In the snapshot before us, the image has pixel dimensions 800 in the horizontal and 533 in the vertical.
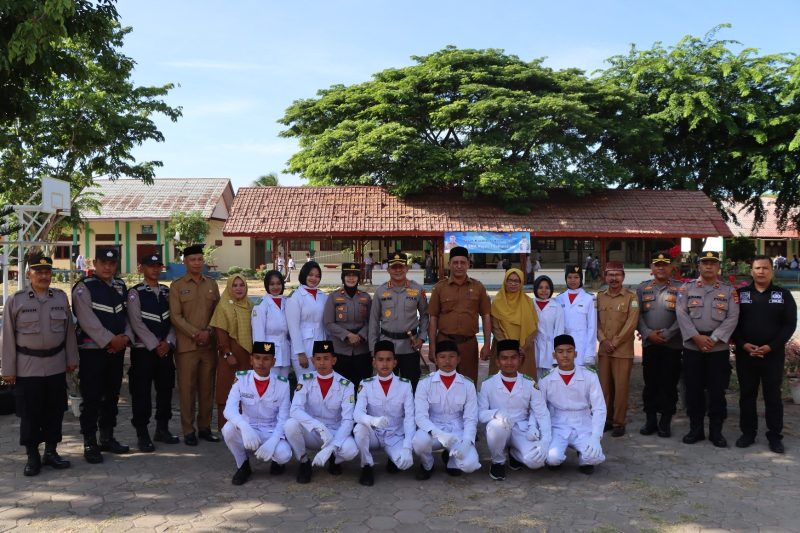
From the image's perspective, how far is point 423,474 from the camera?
15.1 feet

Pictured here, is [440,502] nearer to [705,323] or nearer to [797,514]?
[797,514]

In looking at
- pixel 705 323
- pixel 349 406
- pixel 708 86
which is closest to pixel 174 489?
pixel 349 406

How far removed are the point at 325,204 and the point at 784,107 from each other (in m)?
19.0

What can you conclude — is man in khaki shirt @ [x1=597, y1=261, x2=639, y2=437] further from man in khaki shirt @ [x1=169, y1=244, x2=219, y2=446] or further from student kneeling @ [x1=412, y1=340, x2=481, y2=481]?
man in khaki shirt @ [x1=169, y1=244, x2=219, y2=446]

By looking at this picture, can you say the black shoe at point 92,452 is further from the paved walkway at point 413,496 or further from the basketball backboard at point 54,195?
the basketball backboard at point 54,195

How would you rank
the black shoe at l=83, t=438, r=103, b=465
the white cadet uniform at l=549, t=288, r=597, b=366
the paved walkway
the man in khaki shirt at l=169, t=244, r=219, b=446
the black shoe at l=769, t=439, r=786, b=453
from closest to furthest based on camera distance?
1. the paved walkway
2. the black shoe at l=83, t=438, r=103, b=465
3. the black shoe at l=769, t=439, r=786, b=453
4. the man in khaki shirt at l=169, t=244, r=219, b=446
5. the white cadet uniform at l=549, t=288, r=597, b=366

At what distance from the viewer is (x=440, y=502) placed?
4168mm

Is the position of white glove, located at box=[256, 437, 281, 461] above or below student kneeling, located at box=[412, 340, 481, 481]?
below

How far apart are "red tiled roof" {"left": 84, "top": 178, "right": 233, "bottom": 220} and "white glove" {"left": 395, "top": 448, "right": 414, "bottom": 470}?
30.5 metres

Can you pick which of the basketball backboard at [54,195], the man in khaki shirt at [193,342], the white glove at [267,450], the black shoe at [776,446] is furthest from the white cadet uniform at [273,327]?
the basketball backboard at [54,195]

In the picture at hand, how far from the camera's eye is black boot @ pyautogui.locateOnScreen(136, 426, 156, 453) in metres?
5.22

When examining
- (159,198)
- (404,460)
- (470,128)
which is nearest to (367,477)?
(404,460)

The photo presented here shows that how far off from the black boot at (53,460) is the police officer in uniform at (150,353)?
610mm

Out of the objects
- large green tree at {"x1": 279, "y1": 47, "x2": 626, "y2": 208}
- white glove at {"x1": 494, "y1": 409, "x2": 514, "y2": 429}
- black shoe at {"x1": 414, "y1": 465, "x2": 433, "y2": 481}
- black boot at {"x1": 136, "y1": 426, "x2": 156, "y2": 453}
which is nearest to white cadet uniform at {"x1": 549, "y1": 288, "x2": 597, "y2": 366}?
white glove at {"x1": 494, "y1": 409, "x2": 514, "y2": 429}
